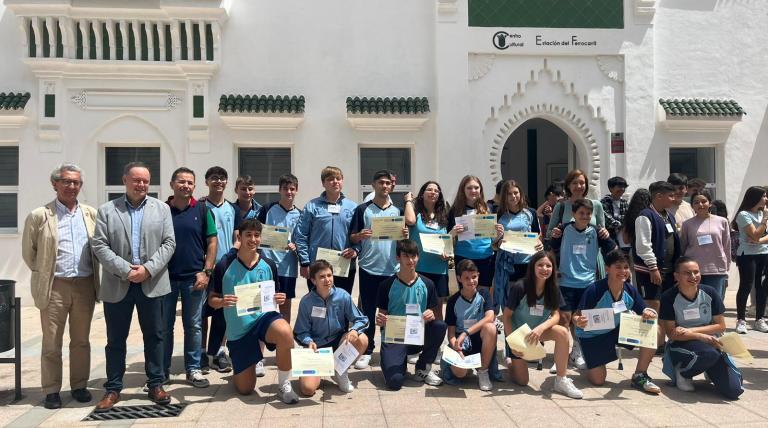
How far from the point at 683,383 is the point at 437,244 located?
7.96 feet

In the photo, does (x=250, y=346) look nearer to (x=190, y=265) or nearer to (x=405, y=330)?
(x=190, y=265)

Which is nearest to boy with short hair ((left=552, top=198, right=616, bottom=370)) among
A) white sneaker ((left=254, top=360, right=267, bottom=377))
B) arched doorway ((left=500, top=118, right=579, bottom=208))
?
white sneaker ((left=254, top=360, right=267, bottom=377))

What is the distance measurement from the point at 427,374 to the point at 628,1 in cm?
784

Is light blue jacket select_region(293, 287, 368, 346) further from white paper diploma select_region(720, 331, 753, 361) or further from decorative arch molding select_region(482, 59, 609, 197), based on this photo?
decorative arch molding select_region(482, 59, 609, 197)

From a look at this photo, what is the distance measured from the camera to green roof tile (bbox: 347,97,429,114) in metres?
9.39

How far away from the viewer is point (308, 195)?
377 inches

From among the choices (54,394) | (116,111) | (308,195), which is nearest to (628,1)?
(308,195)

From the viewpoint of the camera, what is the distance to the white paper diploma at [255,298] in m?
4.75

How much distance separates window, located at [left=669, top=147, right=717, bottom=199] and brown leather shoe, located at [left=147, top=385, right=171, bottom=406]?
30.6 feet

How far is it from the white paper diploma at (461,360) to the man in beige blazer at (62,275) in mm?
3031

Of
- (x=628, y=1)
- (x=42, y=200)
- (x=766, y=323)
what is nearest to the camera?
(x=766, y=323)

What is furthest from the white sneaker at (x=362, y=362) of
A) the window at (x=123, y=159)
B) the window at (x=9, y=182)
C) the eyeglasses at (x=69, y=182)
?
the window at (x=9, y=182)

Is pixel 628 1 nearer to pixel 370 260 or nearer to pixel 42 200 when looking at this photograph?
pixel 370 260

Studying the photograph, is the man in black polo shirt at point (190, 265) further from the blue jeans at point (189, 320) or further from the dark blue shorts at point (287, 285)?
the dark blue shorts at point (287, 285)
